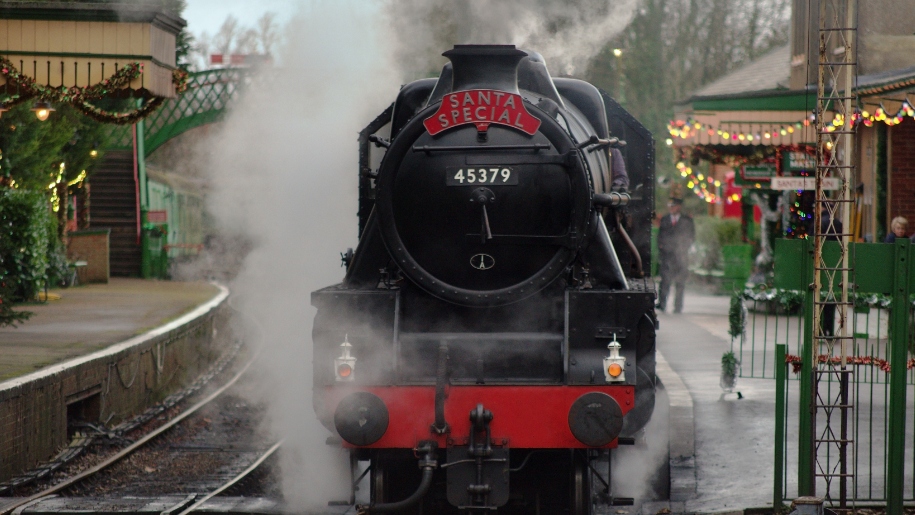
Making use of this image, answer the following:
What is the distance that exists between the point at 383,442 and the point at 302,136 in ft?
17.6

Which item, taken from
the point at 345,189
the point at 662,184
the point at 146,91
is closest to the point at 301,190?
the point at 345,189

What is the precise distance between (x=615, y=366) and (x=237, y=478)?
3843 mm

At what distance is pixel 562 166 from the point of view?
5703 millimetres

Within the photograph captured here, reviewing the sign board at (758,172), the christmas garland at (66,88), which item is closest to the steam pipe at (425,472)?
the christmas garland at (66,88)

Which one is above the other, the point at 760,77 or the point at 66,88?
the point at 760,77

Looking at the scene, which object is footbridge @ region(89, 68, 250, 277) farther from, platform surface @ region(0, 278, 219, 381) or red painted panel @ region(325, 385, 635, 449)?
red painted panel @ region(325, 385, 635, 449)

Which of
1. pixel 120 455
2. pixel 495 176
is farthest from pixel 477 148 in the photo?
pixel 120 455

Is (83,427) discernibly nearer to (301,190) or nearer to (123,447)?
(123,447)

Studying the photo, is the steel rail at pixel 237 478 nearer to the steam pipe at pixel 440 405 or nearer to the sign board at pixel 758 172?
the steam pipe at pixel 440 405

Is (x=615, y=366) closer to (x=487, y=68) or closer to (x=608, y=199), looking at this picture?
(x=608, y=199)

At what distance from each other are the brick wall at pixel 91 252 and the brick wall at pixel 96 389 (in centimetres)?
745

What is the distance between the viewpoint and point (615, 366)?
5559mm

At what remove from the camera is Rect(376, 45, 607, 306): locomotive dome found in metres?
5.70

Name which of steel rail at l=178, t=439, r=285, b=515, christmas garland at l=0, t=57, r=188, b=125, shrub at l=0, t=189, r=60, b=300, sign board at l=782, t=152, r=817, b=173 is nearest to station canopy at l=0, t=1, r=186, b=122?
christmas garland at l=0, t=57, r=188, b=125
